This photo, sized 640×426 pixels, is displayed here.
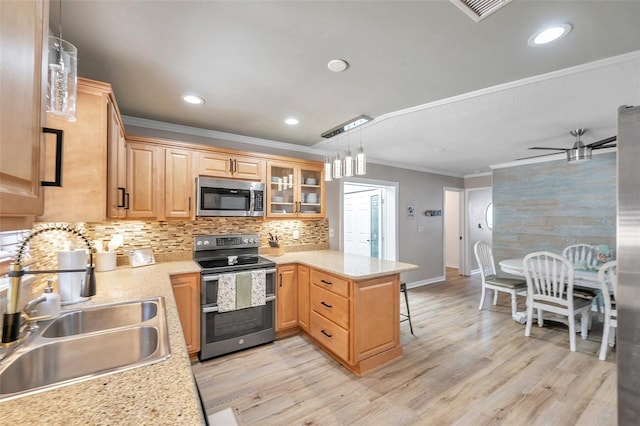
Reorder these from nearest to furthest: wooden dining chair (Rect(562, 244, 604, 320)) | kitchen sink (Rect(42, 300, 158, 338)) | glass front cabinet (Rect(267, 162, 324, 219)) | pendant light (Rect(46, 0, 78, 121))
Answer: pendant light (Rect(46, 0, 78, 121)) < kitchen sink (Rect(42, 300, 158, 338)) < wooden dining chair (Rect(562, 244, 604, 320)) < glass front cabinet (Rect(267, 162, 324, 219))

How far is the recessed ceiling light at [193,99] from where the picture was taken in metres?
2.24

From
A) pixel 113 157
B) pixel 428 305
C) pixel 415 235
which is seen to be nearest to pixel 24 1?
pixel 113 157

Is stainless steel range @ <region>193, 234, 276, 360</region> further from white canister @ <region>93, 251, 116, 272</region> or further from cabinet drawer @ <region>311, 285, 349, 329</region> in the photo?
white canister @ <region>93, 251, 116, 272</region>

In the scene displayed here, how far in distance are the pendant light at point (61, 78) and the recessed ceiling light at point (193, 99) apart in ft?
3.74

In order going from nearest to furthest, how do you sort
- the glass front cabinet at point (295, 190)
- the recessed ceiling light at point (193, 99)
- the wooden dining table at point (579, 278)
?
the recessed ceiling light at point (193, 99) → the wooden dining table at point (579, 278) → the glass front cabinet at point (295, 190)

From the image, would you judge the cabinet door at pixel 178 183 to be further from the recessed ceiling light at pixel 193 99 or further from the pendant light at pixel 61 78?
the pendant light at pixel 61 78

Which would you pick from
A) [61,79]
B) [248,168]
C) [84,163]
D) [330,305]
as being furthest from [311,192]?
[61,79]

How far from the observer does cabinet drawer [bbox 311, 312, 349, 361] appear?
233 cm

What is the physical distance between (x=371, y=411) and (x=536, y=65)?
263 centimetres

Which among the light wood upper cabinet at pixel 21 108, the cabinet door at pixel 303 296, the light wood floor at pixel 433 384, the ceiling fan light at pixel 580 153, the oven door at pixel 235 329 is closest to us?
the light wood upper cabinet at pixel 21 108

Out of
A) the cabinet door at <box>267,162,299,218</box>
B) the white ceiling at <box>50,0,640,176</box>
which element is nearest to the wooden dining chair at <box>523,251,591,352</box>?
the white ceiling at <box>50,0,640,176</box>

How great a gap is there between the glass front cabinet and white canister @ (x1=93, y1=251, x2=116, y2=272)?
1.55 meters

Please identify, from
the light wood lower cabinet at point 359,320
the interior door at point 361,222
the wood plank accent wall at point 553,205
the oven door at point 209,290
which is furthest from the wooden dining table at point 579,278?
the oven door at point 209,290

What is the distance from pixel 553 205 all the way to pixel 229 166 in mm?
5091
